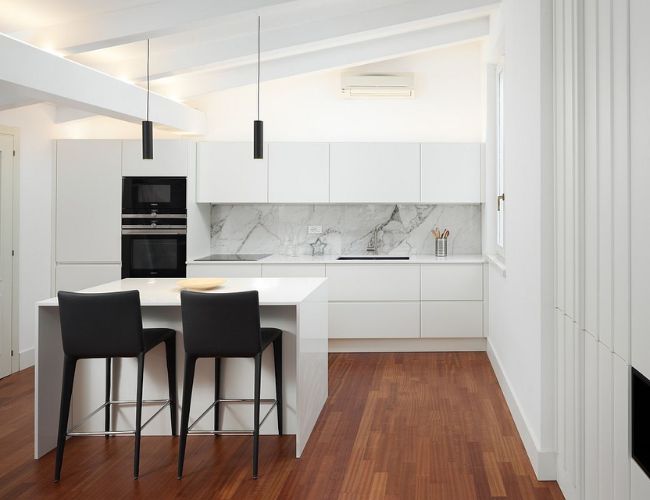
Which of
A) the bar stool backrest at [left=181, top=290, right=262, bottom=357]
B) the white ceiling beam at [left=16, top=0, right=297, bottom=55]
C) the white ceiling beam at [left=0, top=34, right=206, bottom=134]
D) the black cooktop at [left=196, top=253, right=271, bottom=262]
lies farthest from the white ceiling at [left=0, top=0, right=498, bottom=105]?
the bar stool backrest at [left=181, top=290, right=262, bottom=357]

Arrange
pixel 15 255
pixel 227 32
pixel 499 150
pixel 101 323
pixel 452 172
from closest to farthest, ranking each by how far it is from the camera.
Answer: pixel 101 323, pixel 227 32, pixel 15 255, pixel 499 150, pixel 452 172

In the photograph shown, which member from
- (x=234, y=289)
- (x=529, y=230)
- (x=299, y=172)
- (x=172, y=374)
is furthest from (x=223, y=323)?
(x=299, y=172)

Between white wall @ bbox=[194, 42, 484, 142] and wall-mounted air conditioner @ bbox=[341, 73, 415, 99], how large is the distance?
5.8 inches

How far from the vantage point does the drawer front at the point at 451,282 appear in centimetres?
643

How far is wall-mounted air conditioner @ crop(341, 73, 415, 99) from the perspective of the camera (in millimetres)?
6871

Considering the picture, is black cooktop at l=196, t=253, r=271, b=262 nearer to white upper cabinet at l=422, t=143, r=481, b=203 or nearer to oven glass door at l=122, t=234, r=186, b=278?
oven glass door at l=122, t=234, r=186, b=278

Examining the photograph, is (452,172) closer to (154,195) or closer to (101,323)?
(154,195)

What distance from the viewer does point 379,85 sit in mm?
6875

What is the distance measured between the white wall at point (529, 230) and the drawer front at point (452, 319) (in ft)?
4.66

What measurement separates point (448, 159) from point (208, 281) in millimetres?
3013

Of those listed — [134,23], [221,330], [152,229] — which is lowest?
[221,330]

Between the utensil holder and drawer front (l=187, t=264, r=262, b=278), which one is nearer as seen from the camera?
drawer front (l=187, t=264, r=262, b=278)

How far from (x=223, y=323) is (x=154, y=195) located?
3.20 meters

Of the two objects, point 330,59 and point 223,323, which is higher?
point 330,59
